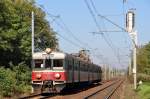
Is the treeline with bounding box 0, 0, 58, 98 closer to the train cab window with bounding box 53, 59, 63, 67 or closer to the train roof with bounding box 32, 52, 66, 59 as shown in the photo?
the train roof with bounding box 32, 52, 66, 59

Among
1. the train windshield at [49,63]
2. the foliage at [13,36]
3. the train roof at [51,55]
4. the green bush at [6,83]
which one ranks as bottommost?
the green bush at [6,83]

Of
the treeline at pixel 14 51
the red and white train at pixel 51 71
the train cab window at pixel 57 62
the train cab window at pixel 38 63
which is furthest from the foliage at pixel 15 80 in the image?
the train cab window at pixel 57 62

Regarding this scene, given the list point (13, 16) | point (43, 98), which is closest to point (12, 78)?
point (43, 98)

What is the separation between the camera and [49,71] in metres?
32.9

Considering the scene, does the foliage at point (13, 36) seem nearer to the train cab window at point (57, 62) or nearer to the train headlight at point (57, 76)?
the train cab window at point (57, 62)

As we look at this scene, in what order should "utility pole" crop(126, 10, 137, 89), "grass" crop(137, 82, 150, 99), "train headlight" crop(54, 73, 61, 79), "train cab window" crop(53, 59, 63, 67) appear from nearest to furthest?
"grass" crop(137, 82, 150, 99), "train headlight" crop(54, 73, 61, 79), "train cab window" crop(53, 59, 63, 67), "utility pole" crop(126, 10, 137, 89)

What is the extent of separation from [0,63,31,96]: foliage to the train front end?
1.54 meters

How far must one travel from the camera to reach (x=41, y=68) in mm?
33312

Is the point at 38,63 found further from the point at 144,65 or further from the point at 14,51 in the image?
the point at 144,65

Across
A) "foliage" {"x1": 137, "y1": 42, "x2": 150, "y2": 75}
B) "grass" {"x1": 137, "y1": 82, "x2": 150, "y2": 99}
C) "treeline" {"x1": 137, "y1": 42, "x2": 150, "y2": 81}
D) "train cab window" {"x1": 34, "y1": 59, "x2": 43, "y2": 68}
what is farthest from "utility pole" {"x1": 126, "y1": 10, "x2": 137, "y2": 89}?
"foliage" {"x1": 137, "y1": 42, "x2": 150, "y2": 75}

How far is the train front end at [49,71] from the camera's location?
32.8 m

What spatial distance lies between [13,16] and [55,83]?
12871 mm

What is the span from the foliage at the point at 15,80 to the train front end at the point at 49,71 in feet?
5.04

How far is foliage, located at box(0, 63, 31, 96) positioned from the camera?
31.5 metres
